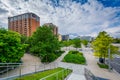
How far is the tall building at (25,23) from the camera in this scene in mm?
95688

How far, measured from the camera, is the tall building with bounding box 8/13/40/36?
314 ft

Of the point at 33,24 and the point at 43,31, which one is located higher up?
the point at 33,24

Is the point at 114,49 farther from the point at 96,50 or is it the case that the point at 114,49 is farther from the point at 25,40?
the point at 25,40

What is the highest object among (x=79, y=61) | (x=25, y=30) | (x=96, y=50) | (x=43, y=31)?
(x=25, y=30)

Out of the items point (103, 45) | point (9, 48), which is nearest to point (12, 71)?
point (9, 48)

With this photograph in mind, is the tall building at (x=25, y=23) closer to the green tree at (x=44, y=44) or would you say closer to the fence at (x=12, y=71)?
the green tree at (x=44, y=44)

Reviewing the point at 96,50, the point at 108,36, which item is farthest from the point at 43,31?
the point at 108,36

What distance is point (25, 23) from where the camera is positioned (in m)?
96.8

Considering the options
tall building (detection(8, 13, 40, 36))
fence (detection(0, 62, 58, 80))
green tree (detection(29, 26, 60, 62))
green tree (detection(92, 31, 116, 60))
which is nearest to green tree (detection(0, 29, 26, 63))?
fence (detection(0, 62, 58, 80))

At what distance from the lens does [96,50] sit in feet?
82.7

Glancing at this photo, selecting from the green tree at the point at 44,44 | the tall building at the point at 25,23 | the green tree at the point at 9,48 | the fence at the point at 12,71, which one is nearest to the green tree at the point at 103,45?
the green tree at the point at 44,44

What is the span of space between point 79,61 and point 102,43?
6.22 metres

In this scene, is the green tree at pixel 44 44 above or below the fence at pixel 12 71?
above

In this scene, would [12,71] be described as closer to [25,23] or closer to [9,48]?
[9,48]
